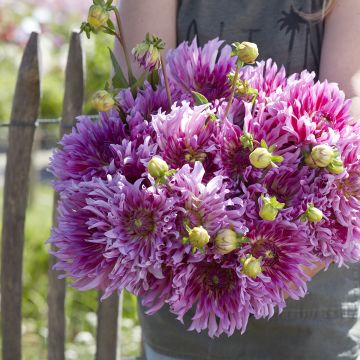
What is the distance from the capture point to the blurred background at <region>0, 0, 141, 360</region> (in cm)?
367

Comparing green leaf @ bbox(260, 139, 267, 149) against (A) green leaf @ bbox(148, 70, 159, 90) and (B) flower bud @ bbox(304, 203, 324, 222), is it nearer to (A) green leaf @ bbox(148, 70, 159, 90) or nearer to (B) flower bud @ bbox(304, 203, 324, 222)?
(B) flower bud @ bbox(304, 203, 324, 222)

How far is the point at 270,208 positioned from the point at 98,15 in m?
0.40

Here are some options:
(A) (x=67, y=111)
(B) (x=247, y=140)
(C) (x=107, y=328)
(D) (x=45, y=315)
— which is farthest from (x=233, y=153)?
(D) (x=45, y=315)

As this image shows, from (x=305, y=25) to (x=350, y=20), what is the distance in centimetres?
12

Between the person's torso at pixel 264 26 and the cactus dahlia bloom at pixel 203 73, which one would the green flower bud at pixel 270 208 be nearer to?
the cactus dahlia bloom at pixel 203 73

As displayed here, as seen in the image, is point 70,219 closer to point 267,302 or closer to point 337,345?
point 267,302

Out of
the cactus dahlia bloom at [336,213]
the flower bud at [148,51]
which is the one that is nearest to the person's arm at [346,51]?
the cactus dahlia bloom at [336,213]

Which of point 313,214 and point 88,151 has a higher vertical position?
point 88,151

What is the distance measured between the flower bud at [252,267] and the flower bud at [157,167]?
0.17m

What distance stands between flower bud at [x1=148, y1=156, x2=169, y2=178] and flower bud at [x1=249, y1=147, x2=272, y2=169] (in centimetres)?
13

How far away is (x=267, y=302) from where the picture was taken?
119cm

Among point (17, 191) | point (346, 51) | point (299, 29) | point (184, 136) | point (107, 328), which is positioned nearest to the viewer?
point (184, 136)

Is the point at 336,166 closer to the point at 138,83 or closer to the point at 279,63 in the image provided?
the point at 138,83

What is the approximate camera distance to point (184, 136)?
118cm
